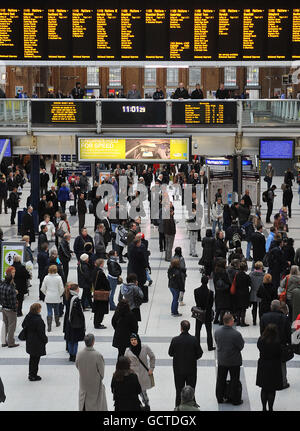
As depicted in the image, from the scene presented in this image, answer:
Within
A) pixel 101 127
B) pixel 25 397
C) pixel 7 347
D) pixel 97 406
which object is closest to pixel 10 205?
pixel 101 127

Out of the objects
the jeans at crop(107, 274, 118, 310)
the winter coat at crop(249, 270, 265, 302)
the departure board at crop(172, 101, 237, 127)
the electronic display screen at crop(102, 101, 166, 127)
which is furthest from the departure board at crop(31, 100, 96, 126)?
the winter coat at crop(249, 270, 265, 302)

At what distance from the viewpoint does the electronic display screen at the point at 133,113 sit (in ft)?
85.1

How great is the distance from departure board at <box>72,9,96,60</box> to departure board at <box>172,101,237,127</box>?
Result: 317 cm

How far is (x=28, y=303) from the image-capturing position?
18250mm

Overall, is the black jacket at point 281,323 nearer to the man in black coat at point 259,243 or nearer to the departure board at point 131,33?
the man in black coat at point 259,243

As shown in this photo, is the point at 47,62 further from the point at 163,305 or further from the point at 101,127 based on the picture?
the point at 163,305

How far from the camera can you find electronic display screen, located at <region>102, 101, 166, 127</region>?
25953mm

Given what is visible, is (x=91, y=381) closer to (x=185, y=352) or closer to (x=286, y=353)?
(x=185, y=352)

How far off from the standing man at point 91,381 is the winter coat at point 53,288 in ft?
15.5

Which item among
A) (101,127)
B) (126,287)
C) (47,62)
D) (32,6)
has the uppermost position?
A: (32,6)

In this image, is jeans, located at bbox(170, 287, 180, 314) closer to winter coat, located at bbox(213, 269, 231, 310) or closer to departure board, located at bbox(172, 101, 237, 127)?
winter coat, located at bbox(213, 269, 231, 310)

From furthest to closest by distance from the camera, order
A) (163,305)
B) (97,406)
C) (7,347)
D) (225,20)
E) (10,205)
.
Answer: (10,205) → (225,20) → (163,305) → (7,347) → (97,406)

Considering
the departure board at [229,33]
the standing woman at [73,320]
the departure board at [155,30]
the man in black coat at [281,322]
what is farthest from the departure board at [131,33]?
the man in black coat at [281,322]

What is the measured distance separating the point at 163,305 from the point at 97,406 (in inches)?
301
